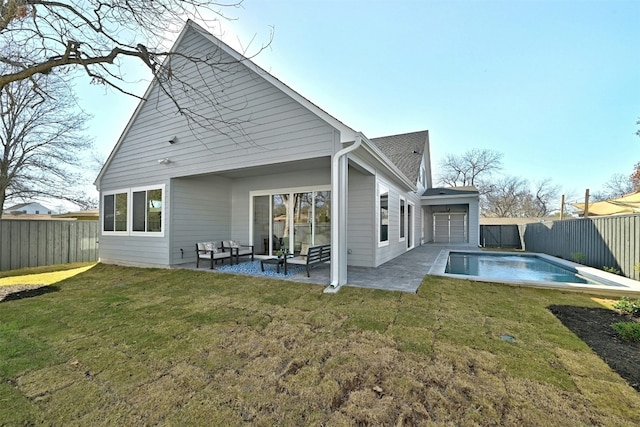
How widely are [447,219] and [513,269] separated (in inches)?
481

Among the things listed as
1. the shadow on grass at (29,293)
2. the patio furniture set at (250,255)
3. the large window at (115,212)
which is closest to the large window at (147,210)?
the large window at (115,212)

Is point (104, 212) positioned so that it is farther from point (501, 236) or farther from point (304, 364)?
point (501, 236)

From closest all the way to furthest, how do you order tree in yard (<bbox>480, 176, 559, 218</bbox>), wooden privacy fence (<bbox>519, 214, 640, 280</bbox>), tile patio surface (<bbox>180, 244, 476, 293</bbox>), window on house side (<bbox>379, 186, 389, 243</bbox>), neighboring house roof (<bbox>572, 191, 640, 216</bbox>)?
tile patio surface (<bbox>180, 244, 476, 293</bbox>), wooden privacy fence (<bbox>519, 214, 640, 280</bbox>), window on house side (<bbox>379, 186, 389, 243</bbox>), neighboring house roof (<bbox>572, 191, 640, 216</bbox>), tree in yard (<bbox>480, 176, 559, 218</bbox>)

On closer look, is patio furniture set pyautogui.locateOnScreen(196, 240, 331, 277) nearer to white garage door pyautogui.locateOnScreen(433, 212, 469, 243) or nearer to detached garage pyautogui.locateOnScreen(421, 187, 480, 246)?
detached garage pyautogui.locateOnScreen(421, 187, 480, 246)

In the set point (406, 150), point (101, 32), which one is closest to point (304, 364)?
point (101, 32)

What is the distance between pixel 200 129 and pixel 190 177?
1653 millimetres

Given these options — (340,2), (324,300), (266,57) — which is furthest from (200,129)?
(324,300)

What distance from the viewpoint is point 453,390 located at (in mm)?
2385

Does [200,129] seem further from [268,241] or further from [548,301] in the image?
[548,301]

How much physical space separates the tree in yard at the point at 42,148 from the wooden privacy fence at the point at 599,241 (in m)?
19.5

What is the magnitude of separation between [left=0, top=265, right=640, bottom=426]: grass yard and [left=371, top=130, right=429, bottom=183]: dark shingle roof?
9655 mm

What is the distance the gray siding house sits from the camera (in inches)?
247

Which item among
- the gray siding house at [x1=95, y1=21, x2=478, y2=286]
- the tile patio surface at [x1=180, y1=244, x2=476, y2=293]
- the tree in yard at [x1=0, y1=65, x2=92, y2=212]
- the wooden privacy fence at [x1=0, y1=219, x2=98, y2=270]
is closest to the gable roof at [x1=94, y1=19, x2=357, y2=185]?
the gray siding house at [x1=95, y1=21, x2=478, y2=286]

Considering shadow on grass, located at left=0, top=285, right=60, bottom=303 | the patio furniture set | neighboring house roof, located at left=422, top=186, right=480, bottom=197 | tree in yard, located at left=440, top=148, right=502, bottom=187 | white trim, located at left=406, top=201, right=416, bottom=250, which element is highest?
tree in yard, located at left=440, top=148, right=502, bottom=187
